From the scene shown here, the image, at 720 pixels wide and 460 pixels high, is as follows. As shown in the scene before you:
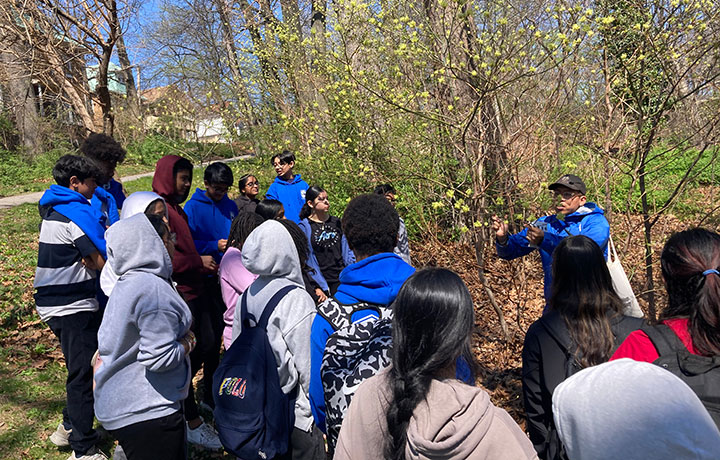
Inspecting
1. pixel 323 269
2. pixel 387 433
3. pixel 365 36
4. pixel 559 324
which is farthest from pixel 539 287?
pixel 387 433

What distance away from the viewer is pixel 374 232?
245 centimetres

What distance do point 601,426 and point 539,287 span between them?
601 cm

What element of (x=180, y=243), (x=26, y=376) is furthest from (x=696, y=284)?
(x=26, y=376)

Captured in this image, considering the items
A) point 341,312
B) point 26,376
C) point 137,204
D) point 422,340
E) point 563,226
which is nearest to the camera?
point 422,340

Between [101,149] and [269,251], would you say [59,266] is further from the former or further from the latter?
[269,251]

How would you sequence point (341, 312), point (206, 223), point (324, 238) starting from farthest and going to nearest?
point (324, 238) → point (206, 223) → point (341, 312)

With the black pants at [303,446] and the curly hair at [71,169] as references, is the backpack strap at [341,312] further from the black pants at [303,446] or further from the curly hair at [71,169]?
the curly hair at [71,169]

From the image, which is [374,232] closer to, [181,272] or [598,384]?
[598,384]

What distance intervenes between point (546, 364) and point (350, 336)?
1.04 m

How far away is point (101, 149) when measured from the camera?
171 inches

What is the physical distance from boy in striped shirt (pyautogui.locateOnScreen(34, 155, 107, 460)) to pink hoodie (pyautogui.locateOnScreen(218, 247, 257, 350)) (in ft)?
2.80

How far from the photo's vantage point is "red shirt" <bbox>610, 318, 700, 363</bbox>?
1835 mm

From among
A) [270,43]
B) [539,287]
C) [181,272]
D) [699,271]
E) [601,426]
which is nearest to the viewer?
[601,426]

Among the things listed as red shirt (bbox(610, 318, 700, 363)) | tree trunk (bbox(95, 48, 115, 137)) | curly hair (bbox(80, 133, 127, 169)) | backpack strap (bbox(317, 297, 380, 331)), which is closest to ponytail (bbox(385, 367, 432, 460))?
backpack strap (bbox(317, 297, 380, 331))
